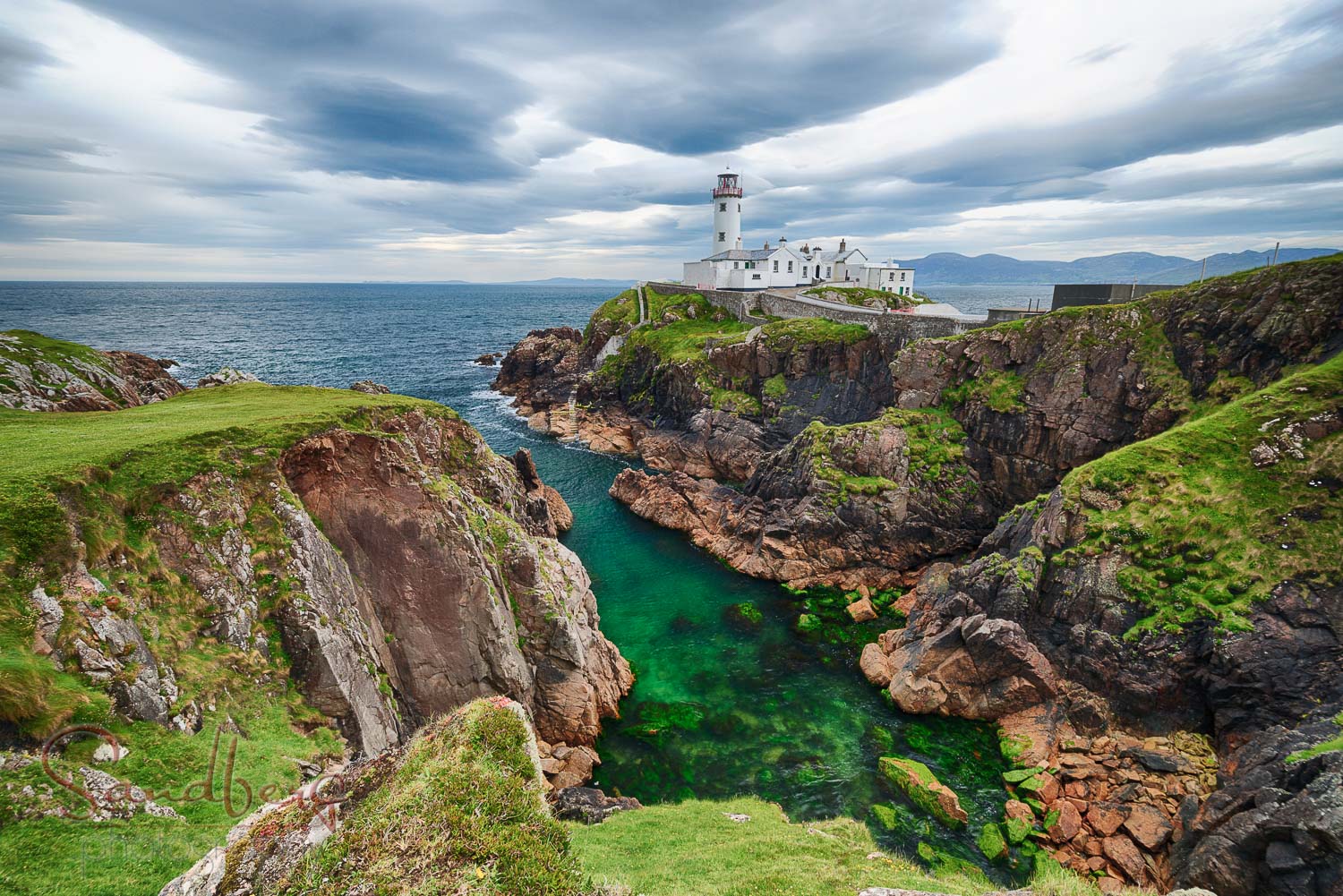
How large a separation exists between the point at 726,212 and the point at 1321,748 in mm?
81735

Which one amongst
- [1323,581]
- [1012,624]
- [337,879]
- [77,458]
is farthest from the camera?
[1012,624]

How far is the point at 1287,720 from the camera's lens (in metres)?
19.8

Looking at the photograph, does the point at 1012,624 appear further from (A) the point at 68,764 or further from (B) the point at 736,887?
(A) the point at 68,764

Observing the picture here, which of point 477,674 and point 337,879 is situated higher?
point 337,879

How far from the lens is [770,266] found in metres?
79.3

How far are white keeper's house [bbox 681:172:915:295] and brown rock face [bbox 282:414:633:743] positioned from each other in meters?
61.8

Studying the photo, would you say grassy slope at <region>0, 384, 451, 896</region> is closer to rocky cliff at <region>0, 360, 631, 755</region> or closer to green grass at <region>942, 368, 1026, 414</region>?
rocky cliff at <region>0, 360, 631, 755</region>

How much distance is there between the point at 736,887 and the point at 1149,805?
1692 centimetres

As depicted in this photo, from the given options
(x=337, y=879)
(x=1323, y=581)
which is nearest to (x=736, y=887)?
(x=337, y=879)

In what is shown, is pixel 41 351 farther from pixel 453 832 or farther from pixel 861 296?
pixel 861 296

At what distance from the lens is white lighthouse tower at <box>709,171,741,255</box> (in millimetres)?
84312

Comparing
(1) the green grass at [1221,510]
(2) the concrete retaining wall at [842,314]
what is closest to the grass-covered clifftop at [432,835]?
(1) the green grass at [1221,510]

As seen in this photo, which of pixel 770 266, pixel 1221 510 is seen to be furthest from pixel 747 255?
pixel 1221 510

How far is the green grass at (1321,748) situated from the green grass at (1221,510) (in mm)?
5525
